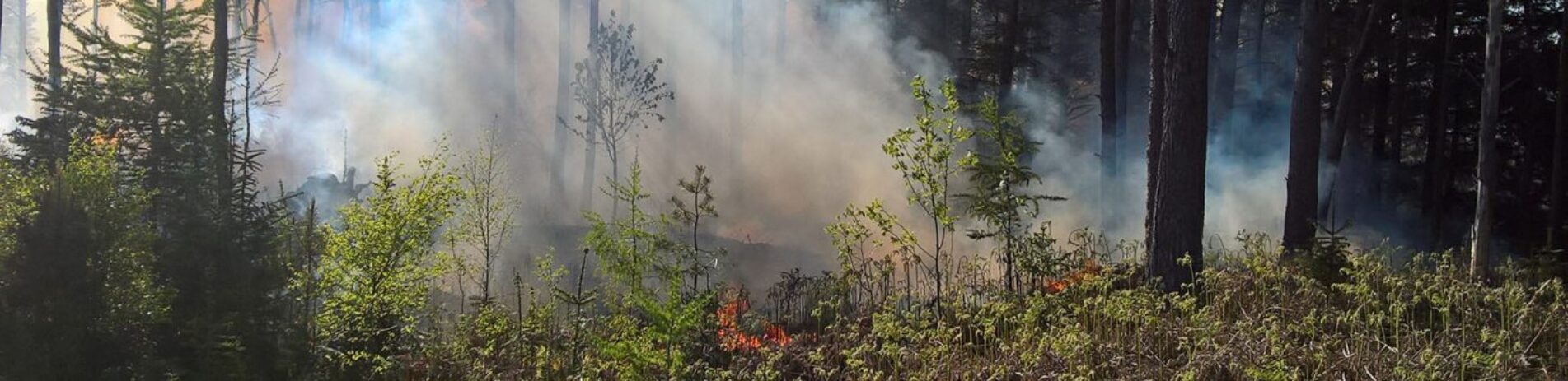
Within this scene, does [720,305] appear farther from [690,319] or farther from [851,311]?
[690,319]

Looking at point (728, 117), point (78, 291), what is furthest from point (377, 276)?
point (728, 117)

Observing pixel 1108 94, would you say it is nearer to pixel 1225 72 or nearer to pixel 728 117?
pixel 1225 72

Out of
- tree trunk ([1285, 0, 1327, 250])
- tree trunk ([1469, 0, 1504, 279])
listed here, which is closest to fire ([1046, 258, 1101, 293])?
tree trunk ([1469, 0, 1504, 279])

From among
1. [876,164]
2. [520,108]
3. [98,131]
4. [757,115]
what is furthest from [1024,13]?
[98,131]

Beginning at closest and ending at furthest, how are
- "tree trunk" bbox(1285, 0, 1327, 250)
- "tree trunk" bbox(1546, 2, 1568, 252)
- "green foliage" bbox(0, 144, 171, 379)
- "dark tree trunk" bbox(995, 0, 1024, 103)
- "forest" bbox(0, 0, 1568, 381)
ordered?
"green foliage" bbox(0, 144, 171, 379)
"forest" bbox(0, 0, 1568, 381)
"tree trunk" bbox(1285, 0, 1327, 250)
"tree trunk" bbox(1546, 2, 1568, 252)
"dark tree trunk" bbox(995, 0, 1024, 103)

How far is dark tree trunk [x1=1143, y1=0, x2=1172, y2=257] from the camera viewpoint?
8.59 m

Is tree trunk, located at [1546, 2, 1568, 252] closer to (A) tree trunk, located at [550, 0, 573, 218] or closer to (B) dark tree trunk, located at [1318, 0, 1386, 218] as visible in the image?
(B) dark tree trunk, located at [1318, 0, 1386, 218]

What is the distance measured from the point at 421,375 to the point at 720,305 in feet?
6.50

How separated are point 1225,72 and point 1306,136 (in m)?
16.2

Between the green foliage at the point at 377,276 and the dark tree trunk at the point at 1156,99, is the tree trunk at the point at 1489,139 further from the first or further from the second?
the green foliage at the point at 377,276

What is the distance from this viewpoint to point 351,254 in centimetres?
564

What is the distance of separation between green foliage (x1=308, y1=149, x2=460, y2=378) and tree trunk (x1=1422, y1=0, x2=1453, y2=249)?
54.6ft

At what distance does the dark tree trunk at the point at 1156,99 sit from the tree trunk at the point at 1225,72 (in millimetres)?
17642

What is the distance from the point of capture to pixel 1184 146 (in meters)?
8.36
